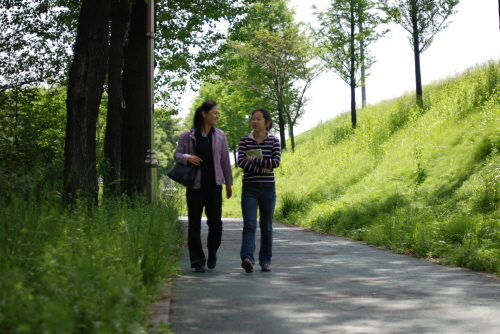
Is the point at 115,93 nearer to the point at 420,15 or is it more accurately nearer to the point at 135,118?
the point at 135,118

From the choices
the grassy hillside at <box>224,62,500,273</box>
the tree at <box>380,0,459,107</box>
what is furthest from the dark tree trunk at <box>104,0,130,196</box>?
the tree at <box>380,0,459,107</box>

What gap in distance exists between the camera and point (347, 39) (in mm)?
33969

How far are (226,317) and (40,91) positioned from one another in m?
17.8

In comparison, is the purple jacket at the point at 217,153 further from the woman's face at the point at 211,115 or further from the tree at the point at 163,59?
the tree at the point at 163,59

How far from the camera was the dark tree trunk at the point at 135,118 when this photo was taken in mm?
16344

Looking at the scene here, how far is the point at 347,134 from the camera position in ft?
118

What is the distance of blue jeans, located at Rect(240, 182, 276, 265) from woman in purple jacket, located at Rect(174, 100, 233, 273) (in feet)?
0.93

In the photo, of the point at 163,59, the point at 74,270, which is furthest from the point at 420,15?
the point at 74,270

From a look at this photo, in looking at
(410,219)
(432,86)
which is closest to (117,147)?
(410,219)

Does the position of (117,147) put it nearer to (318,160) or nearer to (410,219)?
(410,219)

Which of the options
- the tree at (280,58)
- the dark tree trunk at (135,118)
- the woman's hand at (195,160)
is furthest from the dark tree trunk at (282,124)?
the woman's hand at (195,160)

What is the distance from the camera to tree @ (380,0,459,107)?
27.9 meters

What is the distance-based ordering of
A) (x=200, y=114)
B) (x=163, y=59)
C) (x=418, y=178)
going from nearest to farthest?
(x=200, y=114) < (x=418, y=178) < (x=163, y=59)

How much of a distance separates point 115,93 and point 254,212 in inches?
343
